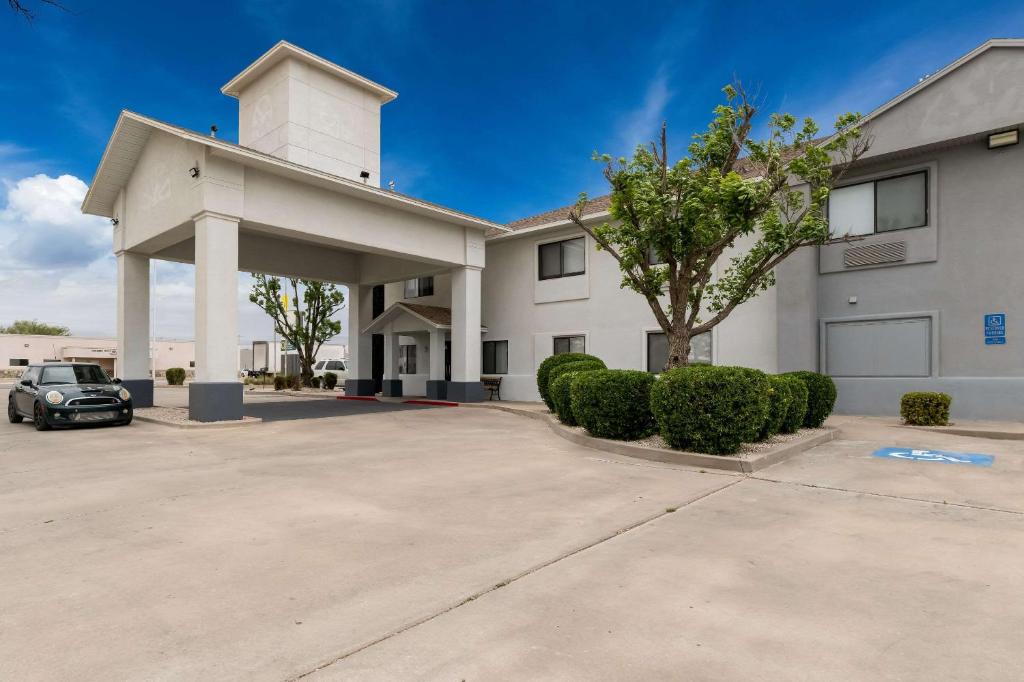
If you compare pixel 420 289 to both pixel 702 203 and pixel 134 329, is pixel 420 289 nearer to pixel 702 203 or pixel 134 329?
pixel 134 329

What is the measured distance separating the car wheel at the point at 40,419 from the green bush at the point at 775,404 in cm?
1460

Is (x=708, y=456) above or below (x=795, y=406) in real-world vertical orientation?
below

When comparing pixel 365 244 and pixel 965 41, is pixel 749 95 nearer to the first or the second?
pixel 965 41

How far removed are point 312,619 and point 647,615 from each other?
6.36 feet

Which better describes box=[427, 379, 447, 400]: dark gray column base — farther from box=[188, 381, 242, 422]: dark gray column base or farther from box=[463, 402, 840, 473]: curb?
box=[463, 402, 840, 473]: curb

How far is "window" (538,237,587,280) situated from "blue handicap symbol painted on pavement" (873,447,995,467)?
39.2 ft

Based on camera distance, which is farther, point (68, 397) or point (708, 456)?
point (68, 397)

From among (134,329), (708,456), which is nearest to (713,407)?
(708,456)

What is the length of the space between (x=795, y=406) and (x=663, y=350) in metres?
7.66

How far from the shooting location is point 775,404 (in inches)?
356

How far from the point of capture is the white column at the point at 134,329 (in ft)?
57.3

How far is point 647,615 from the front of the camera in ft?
10.8

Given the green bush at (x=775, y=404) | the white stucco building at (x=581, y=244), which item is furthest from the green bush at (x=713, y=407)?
the white stucco building at (x=581, y=244)

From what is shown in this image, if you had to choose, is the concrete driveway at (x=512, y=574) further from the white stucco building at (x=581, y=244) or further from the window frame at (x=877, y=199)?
the window frame at (x=877, y=199)
